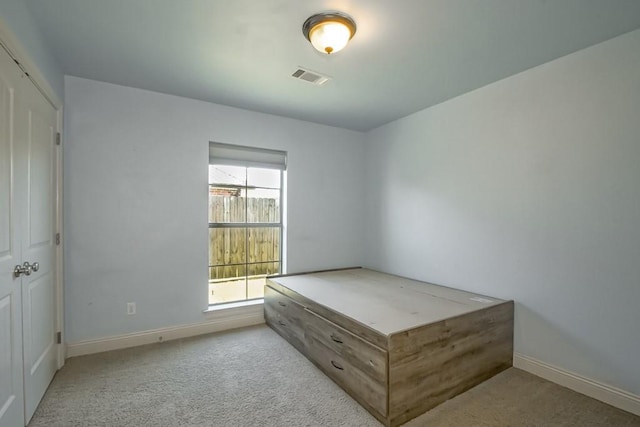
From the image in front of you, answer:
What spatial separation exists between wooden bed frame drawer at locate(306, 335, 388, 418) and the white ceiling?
222cm

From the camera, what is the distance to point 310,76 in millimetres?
2559

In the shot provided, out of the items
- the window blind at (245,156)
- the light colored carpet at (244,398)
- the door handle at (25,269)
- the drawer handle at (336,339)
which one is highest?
the window blind at (245,156)

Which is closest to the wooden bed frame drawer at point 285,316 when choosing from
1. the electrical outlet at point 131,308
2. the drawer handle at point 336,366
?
the drawer handle at point 336,366

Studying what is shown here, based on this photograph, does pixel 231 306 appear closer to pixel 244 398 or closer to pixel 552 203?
pixel 244 398

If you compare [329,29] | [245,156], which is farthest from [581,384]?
[245,156]

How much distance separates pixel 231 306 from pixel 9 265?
200 centimetres

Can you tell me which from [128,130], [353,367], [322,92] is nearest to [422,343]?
[353,367]

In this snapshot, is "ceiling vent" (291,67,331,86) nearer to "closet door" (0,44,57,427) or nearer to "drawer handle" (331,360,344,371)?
"closet door" (0,44,57,427)

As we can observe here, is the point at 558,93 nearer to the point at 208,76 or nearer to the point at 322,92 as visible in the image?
the point at 322,92

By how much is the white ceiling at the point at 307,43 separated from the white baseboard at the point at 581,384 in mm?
2335

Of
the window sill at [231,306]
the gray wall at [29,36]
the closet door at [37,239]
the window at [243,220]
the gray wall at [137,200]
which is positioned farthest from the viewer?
the window at [243,220]

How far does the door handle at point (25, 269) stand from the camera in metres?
1.63

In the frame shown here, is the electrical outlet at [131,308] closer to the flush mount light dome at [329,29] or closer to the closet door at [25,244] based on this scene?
the closet door at [25,244]

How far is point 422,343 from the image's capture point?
6.32 ft
